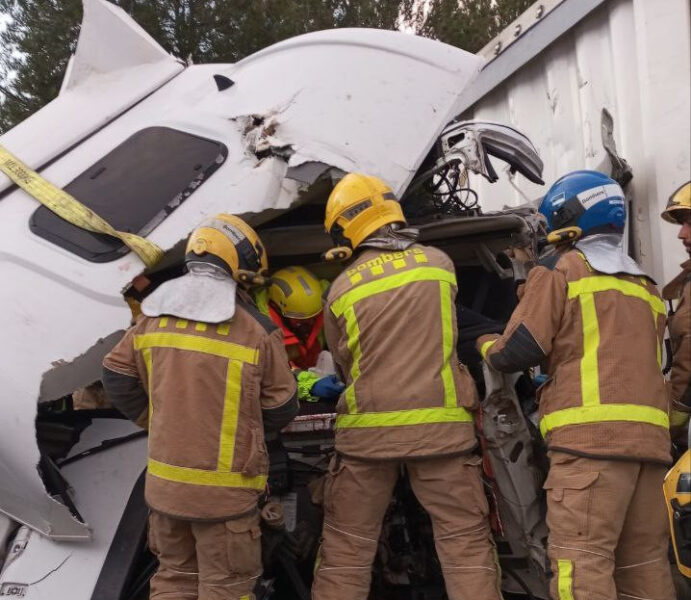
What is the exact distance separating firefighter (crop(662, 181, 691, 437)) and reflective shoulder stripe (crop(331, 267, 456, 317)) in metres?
0.97

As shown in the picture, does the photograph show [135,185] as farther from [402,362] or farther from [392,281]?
[402,362]

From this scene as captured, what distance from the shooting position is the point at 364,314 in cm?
257

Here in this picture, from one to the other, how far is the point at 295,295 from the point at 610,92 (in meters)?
2.01

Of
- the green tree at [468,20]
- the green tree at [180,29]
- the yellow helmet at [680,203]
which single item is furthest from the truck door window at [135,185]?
the green tree at [468,20]

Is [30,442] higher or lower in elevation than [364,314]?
lower

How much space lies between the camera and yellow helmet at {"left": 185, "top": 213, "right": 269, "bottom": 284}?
243 cm

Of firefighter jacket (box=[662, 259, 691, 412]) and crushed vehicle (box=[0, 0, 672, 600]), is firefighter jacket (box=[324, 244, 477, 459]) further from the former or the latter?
firefighter jacket (box=[662, 259, 691, 412])

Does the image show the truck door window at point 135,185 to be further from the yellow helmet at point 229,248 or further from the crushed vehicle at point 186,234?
the yellow helmet at point 229,248

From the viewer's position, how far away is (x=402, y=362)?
8.27 feet

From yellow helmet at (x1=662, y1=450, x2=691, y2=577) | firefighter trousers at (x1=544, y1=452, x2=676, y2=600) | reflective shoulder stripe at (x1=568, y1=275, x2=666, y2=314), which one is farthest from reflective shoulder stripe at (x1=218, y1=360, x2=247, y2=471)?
yellow helmet at (x1=662, y1=450, x2=691, y2=577)

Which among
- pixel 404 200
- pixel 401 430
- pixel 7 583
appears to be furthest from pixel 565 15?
pixel 7 583

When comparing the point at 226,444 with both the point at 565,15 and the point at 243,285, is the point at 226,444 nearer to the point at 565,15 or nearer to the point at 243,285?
the point at 243,285

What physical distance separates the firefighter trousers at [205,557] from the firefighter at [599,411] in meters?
1.08

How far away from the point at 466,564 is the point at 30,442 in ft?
5.23
